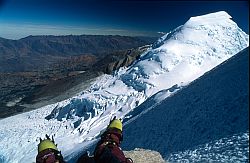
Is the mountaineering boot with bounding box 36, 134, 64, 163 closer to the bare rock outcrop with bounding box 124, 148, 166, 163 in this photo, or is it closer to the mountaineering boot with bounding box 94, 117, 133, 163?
the mountaineering boot with bounding box 94, 117, 133, 163

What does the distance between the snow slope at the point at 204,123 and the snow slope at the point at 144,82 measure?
10.6 m

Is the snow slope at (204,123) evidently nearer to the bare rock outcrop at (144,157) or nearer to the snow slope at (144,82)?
the bare rock outcrop at (144,157)

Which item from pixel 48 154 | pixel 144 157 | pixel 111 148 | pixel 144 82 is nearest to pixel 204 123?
pixel 144 157

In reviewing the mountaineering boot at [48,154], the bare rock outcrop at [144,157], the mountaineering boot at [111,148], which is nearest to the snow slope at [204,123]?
the bare rock outcrop at [144,157]

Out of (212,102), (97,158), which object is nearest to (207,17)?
(212,102)

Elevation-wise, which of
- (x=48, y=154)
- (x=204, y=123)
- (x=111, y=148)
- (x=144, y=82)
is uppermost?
(x=111, y=148)

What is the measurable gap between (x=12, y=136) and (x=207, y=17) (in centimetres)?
1995

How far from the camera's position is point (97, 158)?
305 inches

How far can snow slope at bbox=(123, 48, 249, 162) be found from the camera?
40.8 ft

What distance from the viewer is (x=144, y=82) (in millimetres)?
35812

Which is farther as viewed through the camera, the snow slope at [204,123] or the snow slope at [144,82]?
the snow slope at [144,82]

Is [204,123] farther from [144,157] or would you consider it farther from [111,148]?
[111,148]

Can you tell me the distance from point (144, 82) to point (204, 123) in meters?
20.4

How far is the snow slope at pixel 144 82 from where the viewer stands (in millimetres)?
32781
